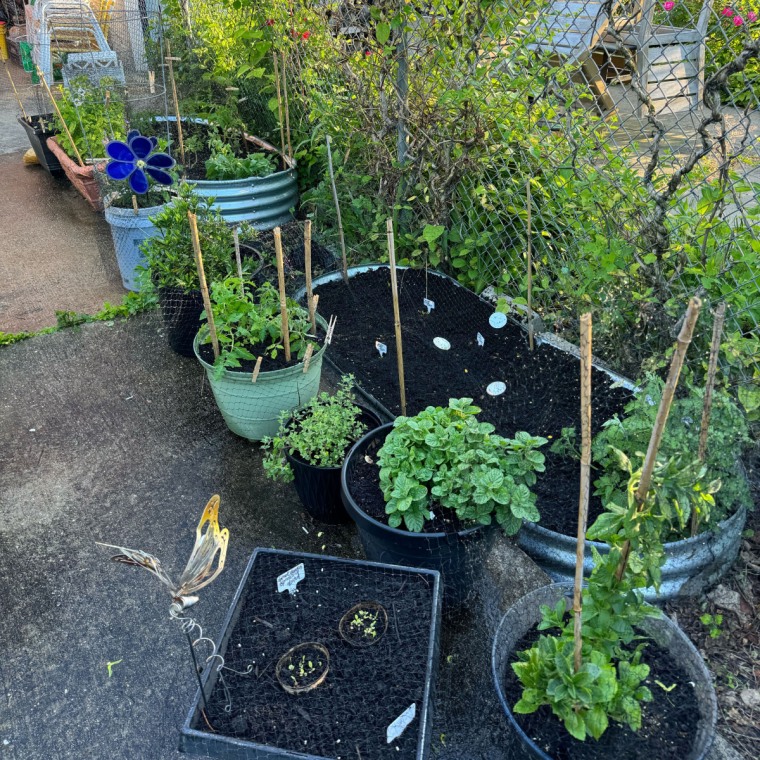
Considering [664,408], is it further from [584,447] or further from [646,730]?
[646,730]

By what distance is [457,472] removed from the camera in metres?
2.24

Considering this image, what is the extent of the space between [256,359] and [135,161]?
1333 millimetres

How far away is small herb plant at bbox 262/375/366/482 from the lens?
104 inches

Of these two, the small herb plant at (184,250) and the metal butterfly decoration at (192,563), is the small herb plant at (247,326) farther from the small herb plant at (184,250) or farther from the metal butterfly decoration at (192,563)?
the metal butterfly decoration at (192,563)

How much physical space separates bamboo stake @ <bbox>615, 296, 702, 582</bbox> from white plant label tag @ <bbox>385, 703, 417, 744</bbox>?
660mm

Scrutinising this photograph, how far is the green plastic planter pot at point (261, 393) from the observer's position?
295 cm

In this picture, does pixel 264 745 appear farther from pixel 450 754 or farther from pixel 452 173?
pixel 452 173

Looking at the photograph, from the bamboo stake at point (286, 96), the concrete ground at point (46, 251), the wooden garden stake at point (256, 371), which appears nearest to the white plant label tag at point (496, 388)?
the wooden garden stake at point (256, 371)

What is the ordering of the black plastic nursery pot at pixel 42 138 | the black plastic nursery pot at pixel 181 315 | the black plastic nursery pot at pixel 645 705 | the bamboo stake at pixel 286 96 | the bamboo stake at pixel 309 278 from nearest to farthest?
the black plastic nursery pot at pixel 645 705, the bamboo stake at pixel 309 278, the black plastic nursery pot at pixel 181 315, the bamboo stake at pixel 286 96, the black plastic nursery pot at pixel 42 138

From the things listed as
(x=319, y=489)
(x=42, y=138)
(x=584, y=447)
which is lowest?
(x=319, y=489)

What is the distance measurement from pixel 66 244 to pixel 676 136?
17.5 ft

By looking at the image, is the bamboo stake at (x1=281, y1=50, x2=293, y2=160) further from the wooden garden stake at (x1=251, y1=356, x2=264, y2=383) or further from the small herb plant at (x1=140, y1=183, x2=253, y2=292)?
the wooden garden stake at (x1=251, y1=356, x2=264, y2=383)

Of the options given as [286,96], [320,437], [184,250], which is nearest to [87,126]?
[286,96]

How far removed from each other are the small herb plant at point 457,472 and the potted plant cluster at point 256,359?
2.48ft
